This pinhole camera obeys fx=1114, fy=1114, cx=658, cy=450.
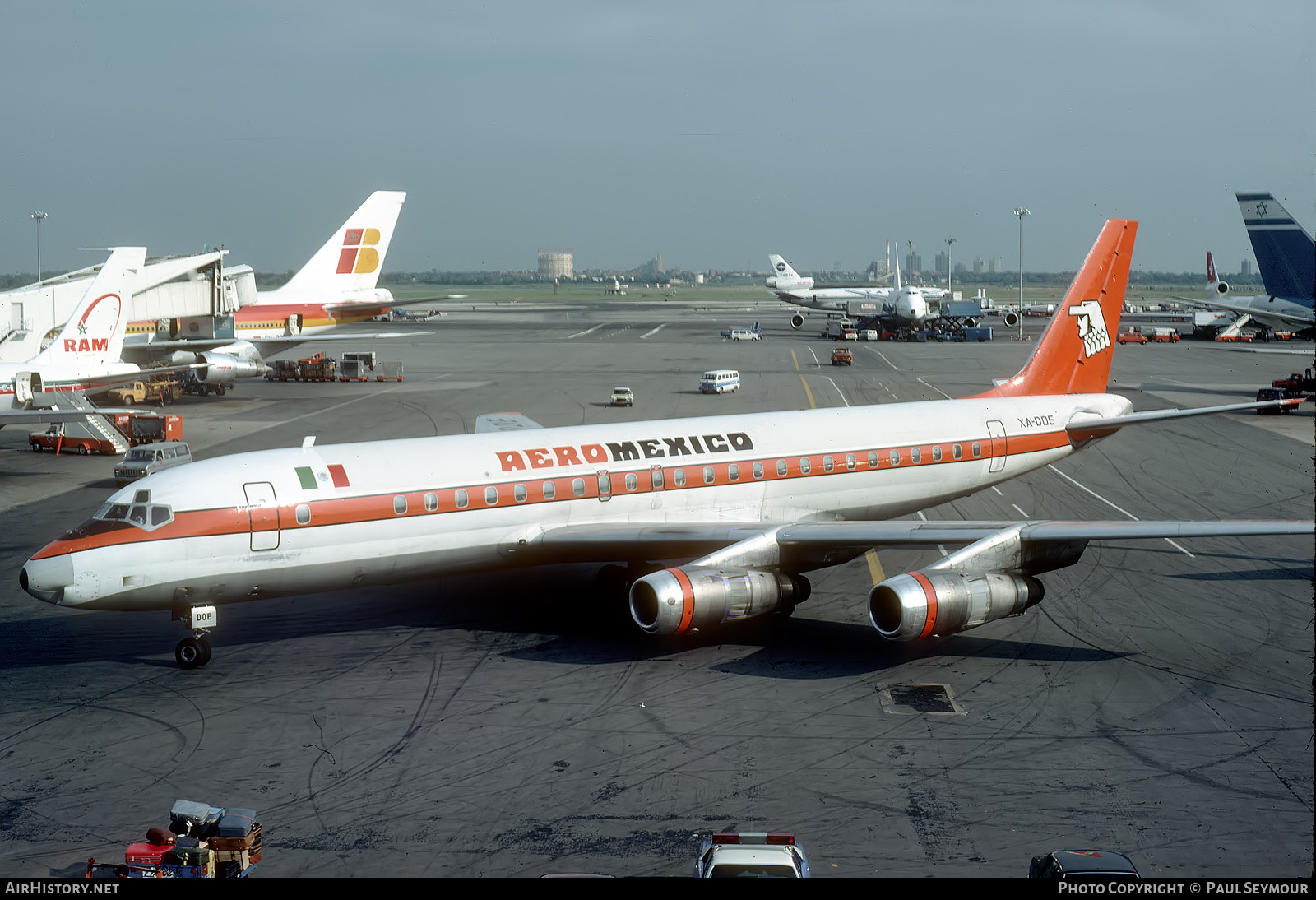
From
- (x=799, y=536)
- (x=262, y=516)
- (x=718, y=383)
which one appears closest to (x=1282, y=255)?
(x=718, y=383)

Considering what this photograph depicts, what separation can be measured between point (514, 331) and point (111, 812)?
13902cm

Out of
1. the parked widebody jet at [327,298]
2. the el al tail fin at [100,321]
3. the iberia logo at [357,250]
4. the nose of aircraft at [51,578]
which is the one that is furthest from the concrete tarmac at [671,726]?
the iberia logo at [357,250]

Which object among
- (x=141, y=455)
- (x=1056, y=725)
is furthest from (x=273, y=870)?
(x=141, y=455)

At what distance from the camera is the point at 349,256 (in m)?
78.5

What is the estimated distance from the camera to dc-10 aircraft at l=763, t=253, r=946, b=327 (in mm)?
130750

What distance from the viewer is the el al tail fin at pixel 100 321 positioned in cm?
5372

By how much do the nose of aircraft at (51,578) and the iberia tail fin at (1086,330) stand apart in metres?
26.0

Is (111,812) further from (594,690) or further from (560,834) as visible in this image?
(594,690)

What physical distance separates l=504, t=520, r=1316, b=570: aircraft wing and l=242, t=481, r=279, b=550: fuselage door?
5.38 metres

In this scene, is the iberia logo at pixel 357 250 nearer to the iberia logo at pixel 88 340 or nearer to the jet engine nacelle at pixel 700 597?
the iberia logo at pixel 88 340

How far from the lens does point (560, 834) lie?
16.3 m

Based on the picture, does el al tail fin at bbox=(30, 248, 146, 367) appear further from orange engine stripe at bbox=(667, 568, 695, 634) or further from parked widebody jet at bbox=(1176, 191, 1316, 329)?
parked widebody jet at bbox=(1176, 191, 1316, 329)

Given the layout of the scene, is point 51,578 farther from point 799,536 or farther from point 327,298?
point 327,298

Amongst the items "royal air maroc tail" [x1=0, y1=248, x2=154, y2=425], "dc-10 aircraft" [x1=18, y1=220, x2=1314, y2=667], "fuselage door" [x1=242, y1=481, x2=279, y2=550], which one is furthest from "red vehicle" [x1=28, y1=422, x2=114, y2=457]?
"fuselage door" [x1=242, y1=481, x2=279, y2=550]
